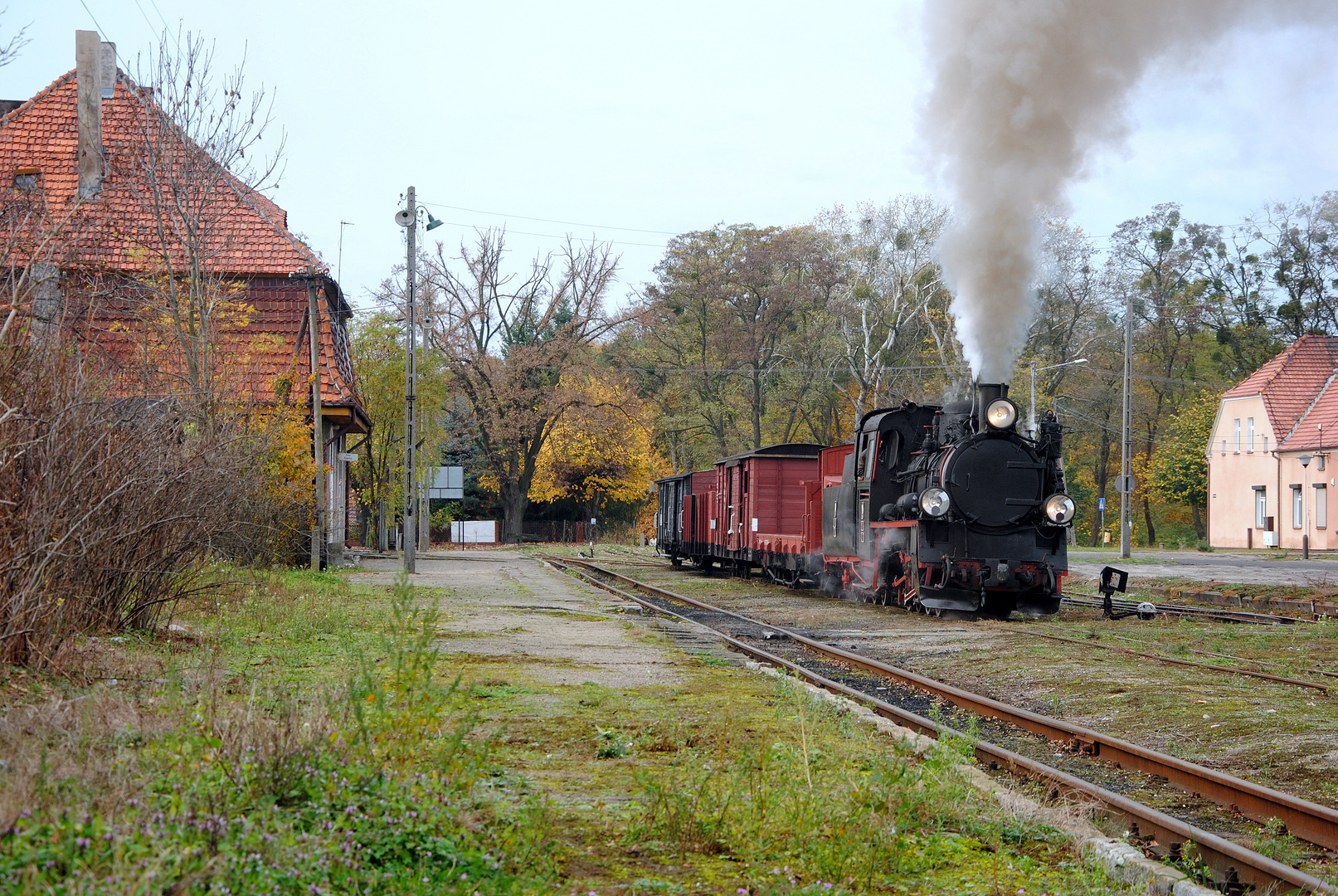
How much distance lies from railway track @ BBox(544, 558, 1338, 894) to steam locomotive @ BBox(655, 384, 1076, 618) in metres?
5.74

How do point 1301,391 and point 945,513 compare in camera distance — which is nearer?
point 945,513

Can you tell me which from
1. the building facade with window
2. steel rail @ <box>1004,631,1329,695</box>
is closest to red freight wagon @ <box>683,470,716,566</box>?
steel rail @ <box>1004,631,1329,695</box>

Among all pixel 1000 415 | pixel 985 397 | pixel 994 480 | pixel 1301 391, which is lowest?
pixel 994 480

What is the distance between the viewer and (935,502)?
52.3ft

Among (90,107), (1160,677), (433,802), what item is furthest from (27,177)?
(433,802)

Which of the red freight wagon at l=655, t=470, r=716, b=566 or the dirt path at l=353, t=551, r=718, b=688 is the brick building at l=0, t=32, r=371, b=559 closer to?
the dirt path at l=353, t=551, r=718, b=688

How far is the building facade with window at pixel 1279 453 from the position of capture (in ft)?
148

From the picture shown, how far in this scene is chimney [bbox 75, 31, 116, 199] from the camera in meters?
23.5

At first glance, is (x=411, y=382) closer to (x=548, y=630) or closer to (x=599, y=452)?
(x=548, y=630)

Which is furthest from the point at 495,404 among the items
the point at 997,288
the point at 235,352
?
the point at 997,288

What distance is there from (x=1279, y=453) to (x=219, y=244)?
41.1 m

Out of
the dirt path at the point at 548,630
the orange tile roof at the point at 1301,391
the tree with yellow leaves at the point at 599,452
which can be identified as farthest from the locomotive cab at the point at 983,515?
the tree with yellow leaves at the point at 599,452

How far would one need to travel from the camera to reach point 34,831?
Result: 3375 millimetres

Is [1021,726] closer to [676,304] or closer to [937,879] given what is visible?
[937,879]
